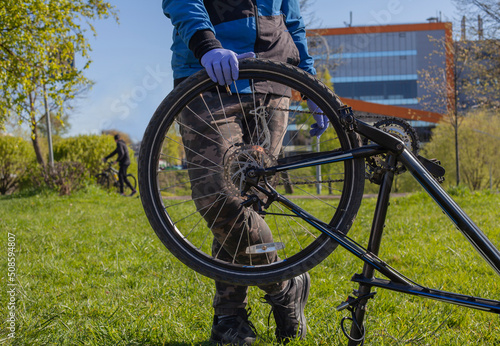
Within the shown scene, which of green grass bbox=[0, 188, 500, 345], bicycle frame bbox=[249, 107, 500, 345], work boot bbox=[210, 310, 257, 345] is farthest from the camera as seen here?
green grass bbox=[0, 188, 500, 345]

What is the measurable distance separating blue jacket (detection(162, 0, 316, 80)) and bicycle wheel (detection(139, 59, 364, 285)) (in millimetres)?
182

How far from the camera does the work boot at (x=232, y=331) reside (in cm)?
203

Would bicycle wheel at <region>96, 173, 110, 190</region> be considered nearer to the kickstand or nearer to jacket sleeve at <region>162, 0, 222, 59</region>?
jacket sleeve at <region>162, 0, 222, 59</region>

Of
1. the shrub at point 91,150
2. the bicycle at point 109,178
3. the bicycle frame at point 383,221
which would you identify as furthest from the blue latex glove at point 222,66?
the shrub at point 91,150

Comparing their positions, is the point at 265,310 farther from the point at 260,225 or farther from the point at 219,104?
the point at 219,104

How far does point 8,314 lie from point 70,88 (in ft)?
25.6

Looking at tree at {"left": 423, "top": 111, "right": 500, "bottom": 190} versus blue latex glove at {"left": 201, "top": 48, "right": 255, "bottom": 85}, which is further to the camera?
tree at {"left": 423, "top": 111, "right": 500, "bottom": 190}

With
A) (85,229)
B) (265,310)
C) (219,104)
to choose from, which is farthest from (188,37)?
(85,229)

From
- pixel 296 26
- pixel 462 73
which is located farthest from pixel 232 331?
pixel 462 73

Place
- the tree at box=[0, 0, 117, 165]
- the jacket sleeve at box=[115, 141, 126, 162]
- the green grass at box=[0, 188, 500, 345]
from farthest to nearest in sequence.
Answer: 1. the jacket sleeve at box=[115, 141, 126, 162]
2. the tree at box=[0, 0, 117, 165]
3. the green grass at box=[0, 188, 500, 345]

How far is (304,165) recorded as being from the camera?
1666mm

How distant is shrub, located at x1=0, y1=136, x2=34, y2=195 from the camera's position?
52.5 ft

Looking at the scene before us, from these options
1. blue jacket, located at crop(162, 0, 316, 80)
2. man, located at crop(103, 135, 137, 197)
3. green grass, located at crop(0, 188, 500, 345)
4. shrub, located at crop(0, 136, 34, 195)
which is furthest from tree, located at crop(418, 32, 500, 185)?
blue jacket, located at crop(162, 0, 316, 80)

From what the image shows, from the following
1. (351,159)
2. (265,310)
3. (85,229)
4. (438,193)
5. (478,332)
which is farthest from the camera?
(85,229)
